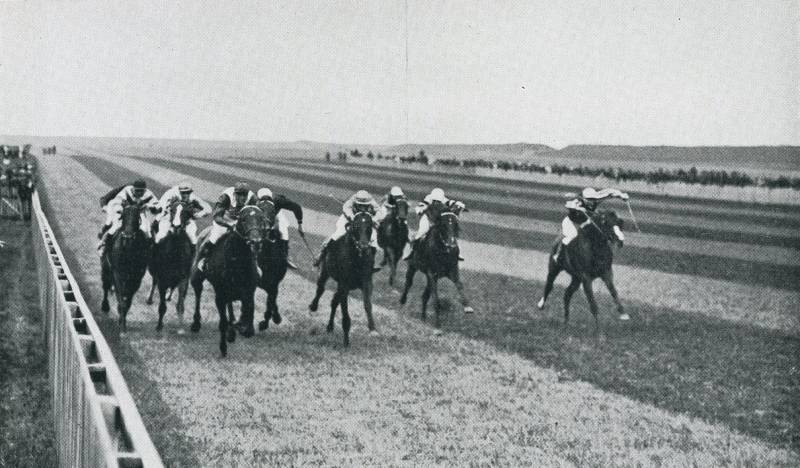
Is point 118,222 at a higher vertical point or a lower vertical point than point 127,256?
higher

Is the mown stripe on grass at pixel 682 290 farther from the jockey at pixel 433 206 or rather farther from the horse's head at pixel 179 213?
the horse's head at pixel 179 213

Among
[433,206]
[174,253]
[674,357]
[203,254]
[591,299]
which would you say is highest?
[433,206]

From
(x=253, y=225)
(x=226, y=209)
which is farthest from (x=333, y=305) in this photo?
(x=253, y=225)

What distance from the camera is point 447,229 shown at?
16484 millimetres

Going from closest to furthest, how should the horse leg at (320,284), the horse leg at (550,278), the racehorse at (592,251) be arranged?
the horse leg at (320,284) < the racehorse at (592,251) < the horse leg at (550,278)

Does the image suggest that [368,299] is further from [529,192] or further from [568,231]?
[529,192]

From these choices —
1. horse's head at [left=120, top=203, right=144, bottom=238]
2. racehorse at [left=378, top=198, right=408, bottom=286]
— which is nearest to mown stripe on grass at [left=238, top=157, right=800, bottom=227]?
racehorse at [left=378, top=198, right=408, bottom=286]

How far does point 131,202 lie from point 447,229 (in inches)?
199

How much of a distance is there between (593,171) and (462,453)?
164ft

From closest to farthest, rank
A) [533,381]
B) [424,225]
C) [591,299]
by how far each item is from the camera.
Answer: [533,381] → [591,299] → [424,225]

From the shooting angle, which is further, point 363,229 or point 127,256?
→ point 127,256

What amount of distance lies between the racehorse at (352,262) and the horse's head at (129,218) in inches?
111

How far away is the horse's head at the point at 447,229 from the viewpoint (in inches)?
648

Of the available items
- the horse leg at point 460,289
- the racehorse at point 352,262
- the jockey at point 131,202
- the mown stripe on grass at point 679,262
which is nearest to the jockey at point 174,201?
the jockey at point 131,202
